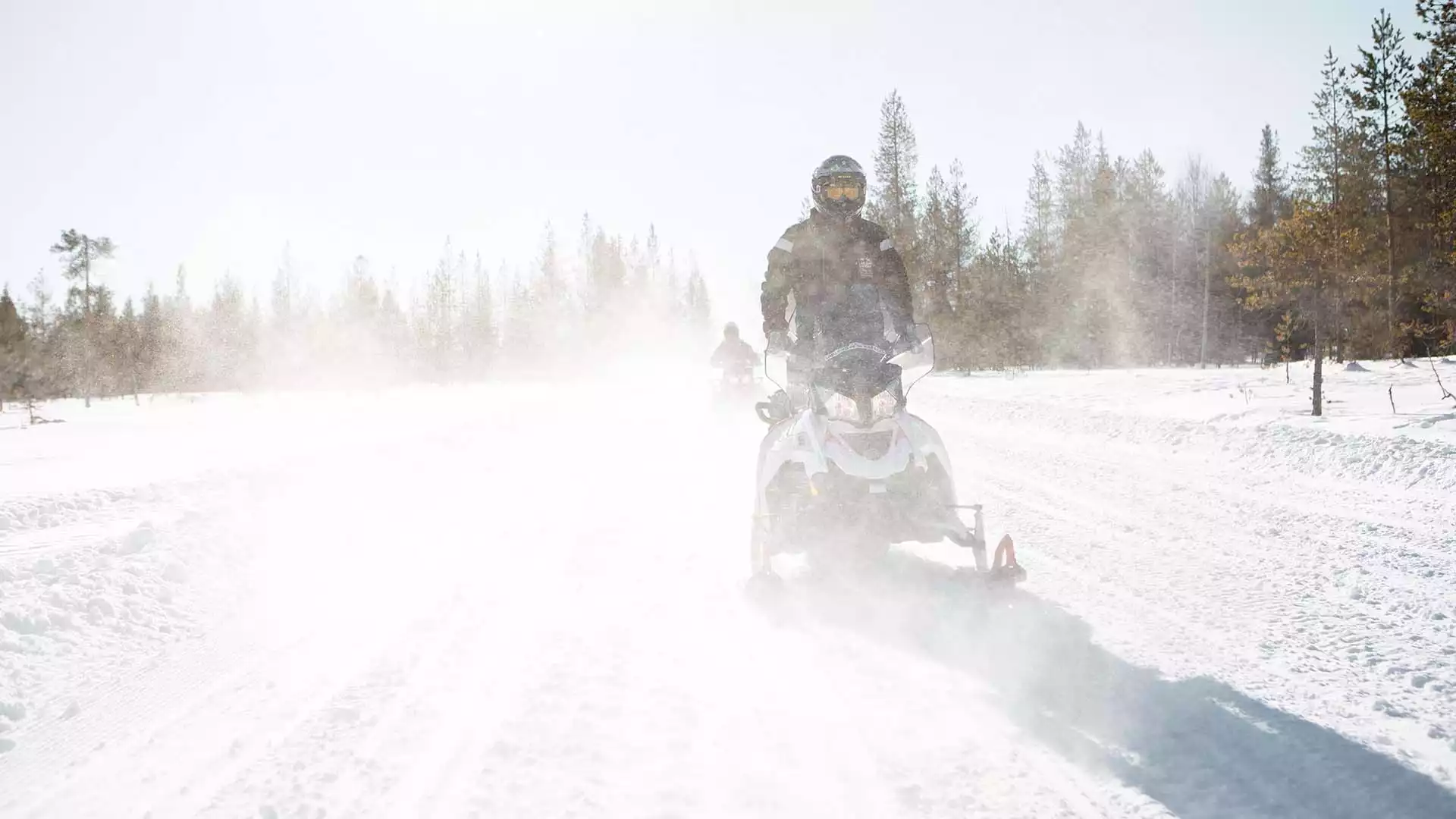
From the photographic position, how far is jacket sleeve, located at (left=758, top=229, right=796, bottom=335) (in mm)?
5551

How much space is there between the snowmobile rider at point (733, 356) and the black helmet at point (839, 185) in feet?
38.9

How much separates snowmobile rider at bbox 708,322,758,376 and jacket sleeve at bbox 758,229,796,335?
11965mm

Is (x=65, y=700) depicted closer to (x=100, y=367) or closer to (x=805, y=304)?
(x=805, y=304)

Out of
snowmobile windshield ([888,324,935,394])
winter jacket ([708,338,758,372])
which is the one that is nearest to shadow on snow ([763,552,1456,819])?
snowmobile windshield ([888,324,935,394])

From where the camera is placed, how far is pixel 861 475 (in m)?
4.29

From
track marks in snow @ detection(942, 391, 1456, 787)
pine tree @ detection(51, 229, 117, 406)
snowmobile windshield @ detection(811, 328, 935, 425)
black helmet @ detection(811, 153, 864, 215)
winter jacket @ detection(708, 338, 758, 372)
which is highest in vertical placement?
pine tree @ detection(51, 229, 117, 406)

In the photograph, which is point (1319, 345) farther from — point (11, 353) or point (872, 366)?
point (11, 353)

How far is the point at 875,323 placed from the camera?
5.04m

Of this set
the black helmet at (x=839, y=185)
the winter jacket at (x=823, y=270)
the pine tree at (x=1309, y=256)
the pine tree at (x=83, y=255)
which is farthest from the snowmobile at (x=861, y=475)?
the pine tree at (x=83, y=255)

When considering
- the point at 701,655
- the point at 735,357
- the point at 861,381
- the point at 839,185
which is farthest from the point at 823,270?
the point at 735,357

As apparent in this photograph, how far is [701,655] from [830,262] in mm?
3192

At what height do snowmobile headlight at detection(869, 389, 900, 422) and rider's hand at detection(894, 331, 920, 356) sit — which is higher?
rider's hand at detection(894, 331, 920, 356)

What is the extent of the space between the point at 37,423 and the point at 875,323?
94.5 ft

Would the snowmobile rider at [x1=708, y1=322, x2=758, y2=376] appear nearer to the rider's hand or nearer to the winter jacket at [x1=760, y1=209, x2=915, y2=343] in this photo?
the winter jacket at [x1=760, y1=209, x2=915, y2=343]
